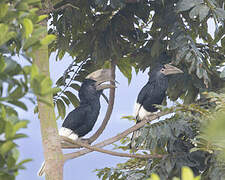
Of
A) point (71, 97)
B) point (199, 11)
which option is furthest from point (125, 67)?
point (199, 11)

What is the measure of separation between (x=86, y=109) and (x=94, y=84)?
0.23 m

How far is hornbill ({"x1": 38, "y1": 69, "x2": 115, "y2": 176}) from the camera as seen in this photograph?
144 inches

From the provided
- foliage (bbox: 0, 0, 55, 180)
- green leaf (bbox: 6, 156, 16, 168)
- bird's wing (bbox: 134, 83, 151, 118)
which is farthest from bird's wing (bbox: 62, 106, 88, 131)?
green leaf (bbox: 6, 156, 16, 168)

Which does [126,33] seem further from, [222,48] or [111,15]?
[222,48]

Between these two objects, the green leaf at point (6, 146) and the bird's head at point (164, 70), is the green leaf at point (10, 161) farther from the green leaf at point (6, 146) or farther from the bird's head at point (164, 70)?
the bird's head at point (164, 70)

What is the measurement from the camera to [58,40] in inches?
156

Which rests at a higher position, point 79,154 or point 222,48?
point 222,48

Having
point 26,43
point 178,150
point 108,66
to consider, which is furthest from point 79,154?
point 26,43

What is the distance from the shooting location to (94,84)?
380 centimetres

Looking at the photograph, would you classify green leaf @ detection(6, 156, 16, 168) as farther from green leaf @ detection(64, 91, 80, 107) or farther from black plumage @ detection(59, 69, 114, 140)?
green leaf @ detection(64, 91, 80, 107)

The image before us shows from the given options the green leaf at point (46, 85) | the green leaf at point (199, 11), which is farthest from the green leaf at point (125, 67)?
the green leaf at point (46, 85)

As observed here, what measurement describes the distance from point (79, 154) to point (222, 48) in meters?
A: 1.78

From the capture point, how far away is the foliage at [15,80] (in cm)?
91

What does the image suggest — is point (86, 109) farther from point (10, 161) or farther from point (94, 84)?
point (10, 161)
